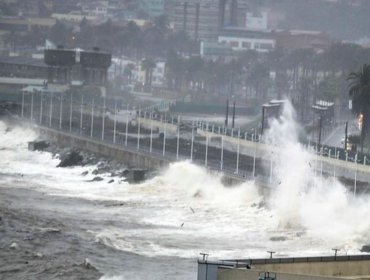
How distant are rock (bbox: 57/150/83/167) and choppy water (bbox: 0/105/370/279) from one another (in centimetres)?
617

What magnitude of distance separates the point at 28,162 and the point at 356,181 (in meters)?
25.9

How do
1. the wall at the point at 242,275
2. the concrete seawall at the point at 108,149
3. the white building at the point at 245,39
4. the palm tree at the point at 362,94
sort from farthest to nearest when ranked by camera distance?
the white building at the point at 245,39
the palm tree at the point at 362,94
the concrete seawall at the point at 108,149
the wall at the point at 242,275

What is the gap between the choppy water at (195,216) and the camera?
5134 centimetres

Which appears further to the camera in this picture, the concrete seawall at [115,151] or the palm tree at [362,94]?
the palm tree at [362,94]

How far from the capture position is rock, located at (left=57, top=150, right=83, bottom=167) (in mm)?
83725

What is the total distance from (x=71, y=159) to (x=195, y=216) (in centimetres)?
2361

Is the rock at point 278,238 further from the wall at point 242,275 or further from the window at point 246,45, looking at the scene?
the window at point 246,45

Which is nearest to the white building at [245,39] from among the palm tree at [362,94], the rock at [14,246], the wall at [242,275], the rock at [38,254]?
the palm tree at [362,94]

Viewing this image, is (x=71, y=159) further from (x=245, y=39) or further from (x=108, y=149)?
(x=245, y=39)

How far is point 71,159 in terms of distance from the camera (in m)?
84.5

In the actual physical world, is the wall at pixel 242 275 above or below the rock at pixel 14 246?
above

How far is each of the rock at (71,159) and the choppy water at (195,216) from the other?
617 cm

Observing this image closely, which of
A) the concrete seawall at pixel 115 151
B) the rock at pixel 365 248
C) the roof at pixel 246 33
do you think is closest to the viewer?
the rock at pixel 365 248

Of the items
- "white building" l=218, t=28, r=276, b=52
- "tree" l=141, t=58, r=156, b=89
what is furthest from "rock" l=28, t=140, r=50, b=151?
"white building" l=218, t=28, r=276, b=52
